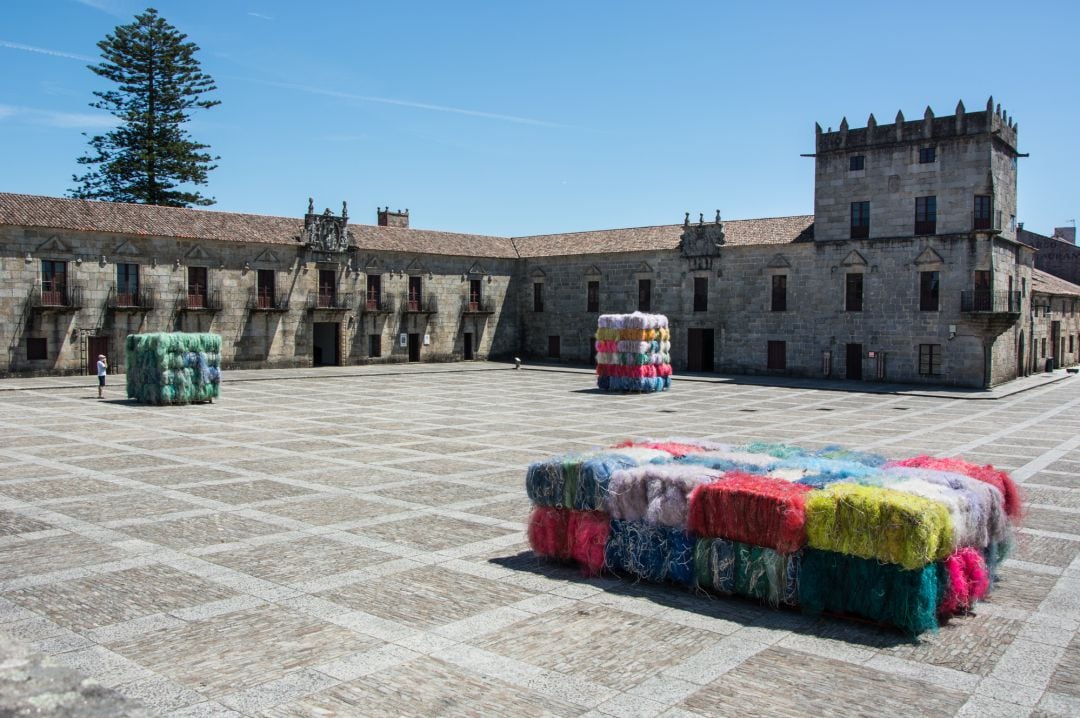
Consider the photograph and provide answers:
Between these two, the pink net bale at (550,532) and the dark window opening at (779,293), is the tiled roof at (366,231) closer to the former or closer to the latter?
the dark window opening at (779,293)

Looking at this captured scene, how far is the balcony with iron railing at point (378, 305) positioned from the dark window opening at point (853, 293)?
22.6 meters

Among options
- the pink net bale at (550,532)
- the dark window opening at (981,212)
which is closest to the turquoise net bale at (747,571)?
the pink net bale at (550,532)

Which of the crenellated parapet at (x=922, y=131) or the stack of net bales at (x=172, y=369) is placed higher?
the crenellated parapet at (x=922, y=131)

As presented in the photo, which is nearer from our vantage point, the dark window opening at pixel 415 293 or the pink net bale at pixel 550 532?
the pink net bale at pixel 550 532

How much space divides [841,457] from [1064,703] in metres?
4.34

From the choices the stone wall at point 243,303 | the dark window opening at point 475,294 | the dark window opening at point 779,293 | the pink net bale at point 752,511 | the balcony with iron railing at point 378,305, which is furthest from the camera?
the dark window opening at point 475,294

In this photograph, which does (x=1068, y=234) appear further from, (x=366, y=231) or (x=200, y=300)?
(x=200, y=300)

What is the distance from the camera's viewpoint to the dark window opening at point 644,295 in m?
45.5

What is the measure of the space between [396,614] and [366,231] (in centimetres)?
3908

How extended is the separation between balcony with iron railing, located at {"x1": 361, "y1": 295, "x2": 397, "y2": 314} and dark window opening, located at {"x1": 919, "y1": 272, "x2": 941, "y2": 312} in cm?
2559

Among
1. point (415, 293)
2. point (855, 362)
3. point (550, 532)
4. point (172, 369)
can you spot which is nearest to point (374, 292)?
point (415, 293)

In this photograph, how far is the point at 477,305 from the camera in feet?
163

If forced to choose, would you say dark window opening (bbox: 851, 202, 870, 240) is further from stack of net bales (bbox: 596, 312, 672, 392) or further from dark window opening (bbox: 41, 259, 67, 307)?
dark window opening (bbox: 41, 259, 67, 307)

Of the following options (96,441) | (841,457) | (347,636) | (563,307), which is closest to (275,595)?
(347,636)
